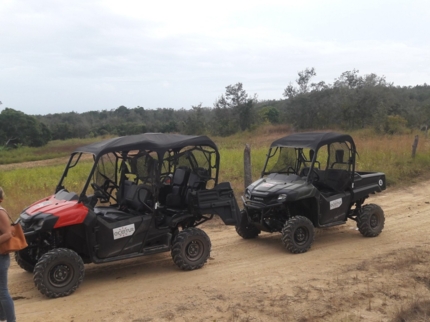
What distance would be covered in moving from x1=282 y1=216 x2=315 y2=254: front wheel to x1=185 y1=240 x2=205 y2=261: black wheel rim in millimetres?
1520

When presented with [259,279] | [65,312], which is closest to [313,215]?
[259,279]

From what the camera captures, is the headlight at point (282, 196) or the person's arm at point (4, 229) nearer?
the person's arm at point (4, 229)

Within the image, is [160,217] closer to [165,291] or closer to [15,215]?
[165,291]

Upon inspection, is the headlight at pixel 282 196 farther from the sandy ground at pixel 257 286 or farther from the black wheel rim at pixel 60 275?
the black wheel rim at pixel 60 275

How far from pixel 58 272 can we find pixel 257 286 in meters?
2.59

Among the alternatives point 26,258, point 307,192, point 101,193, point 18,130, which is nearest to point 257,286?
point 307,192

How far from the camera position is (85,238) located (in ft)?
20.5

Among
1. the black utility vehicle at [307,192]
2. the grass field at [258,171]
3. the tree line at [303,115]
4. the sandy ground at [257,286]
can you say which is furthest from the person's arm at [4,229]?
the tree line at [303,115]

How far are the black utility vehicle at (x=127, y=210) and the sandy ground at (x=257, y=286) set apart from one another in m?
0.36

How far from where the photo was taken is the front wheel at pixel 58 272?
18.6 ft

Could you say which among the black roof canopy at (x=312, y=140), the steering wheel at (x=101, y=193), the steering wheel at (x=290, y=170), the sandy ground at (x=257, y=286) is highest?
the black roof canopy at (x=312, y=140)

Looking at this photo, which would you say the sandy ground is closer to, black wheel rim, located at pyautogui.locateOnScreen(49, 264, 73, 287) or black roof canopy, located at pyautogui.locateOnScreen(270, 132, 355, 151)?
black wheel rim, located at pyautogui.locateOnScreen(49, 264, 73, 287)

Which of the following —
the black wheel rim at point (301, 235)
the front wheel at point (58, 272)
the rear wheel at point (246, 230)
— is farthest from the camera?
the rear wheel at point (246, 230)

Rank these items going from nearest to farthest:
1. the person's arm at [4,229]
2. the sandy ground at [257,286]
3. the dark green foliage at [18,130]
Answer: the person's arm at [4,229], the sandy ground at [257,286], the dark green foliage at [18,130]
